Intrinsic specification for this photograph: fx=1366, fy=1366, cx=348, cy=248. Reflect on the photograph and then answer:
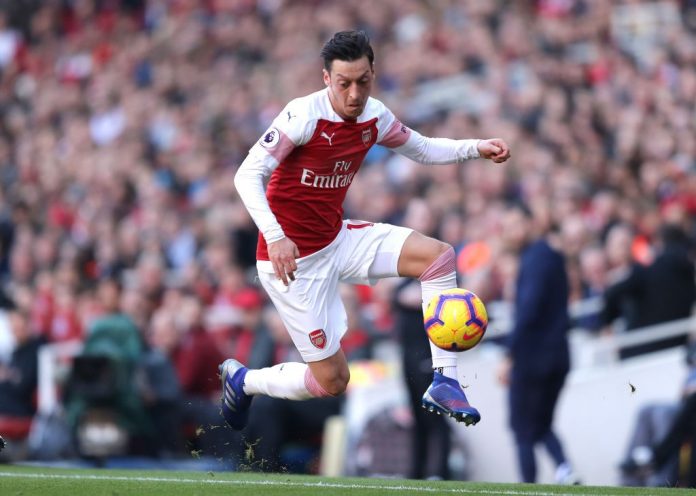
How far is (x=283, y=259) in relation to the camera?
735 cm

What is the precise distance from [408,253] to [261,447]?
4.71 meters

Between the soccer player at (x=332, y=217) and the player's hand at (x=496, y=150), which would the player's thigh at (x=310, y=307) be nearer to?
the soccer player at (x=332, y=217)

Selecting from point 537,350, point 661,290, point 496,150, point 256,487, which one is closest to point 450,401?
point 256,487

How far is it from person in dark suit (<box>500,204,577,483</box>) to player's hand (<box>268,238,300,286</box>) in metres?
3.66

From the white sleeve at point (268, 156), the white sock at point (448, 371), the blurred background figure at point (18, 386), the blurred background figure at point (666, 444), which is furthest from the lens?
the blurred background figure at point (18, 386)

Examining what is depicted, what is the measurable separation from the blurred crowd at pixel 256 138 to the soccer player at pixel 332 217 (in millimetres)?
2932

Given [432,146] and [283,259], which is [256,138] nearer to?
[432,146]

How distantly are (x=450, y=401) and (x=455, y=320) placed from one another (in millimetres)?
473

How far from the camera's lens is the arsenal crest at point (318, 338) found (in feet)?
27.0

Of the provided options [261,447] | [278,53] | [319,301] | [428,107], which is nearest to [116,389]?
[261,447]

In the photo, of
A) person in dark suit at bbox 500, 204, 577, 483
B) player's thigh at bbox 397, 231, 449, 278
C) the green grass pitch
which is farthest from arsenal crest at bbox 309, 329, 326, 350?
person in dark suit at bbox 500, 204, 577, 483

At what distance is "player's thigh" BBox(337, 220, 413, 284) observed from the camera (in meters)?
8.14

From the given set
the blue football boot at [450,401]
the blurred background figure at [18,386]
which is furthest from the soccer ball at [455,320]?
the blurred background figure at [18,386]

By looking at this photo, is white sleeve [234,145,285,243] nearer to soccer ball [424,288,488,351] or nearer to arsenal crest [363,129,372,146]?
arsenal crest [363,129,372,146]
